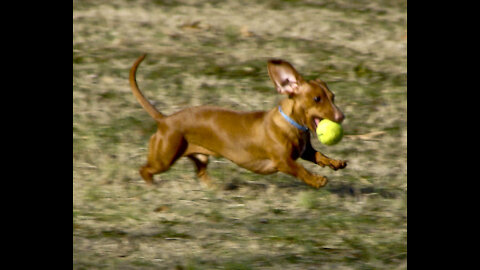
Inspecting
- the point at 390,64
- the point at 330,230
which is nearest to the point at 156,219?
the point at 330,230

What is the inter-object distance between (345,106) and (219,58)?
1.69m

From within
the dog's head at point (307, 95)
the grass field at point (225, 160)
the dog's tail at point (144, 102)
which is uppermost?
the dog's head at point (307, 95)

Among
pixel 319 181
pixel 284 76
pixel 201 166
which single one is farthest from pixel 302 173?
pixel 201 166

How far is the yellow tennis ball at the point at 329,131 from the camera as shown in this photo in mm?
5109

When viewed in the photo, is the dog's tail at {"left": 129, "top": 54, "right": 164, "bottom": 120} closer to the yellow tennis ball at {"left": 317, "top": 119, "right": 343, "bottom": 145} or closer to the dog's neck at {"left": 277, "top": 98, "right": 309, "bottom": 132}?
the dog's neck at {"left": 277, "top": 98, "right": 309, "bottom": 132}

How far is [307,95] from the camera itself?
5.15 m

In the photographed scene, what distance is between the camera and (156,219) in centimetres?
528

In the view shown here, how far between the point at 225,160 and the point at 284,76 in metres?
1.33

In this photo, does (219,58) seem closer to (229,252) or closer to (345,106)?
(345,106)

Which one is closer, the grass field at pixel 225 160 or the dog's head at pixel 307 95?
the grass field at pixel 225 160

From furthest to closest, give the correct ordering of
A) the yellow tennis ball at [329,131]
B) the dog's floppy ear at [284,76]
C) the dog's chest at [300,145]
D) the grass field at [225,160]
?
the dog's chest at [300,145] < the dog's floppy ear at [284,76] < the yellow tennis ball at [329,131] < the grass field at [225,160]

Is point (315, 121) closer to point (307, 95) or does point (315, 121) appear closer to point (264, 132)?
point (307, 95)

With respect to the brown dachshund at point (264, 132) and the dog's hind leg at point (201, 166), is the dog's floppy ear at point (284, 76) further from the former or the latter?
the dog's hind leg at point (201, 166)

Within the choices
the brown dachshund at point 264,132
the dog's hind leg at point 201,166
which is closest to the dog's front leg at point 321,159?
the brown dachshund at point 264,132
